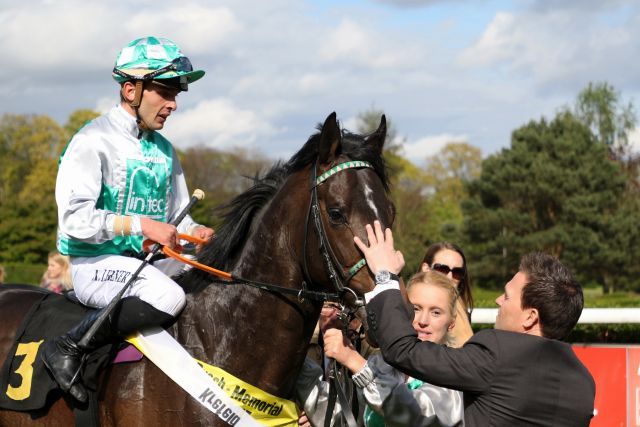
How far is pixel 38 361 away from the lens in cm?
362

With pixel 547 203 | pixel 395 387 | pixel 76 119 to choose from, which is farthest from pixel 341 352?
pixel 76 119

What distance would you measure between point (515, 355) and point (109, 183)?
1922mm

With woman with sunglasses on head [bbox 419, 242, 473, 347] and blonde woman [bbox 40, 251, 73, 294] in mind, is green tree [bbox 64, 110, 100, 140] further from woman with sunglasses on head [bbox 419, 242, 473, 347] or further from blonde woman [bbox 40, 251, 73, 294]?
woman with sunglasses on head [bbox 419, 242, 473, 347]

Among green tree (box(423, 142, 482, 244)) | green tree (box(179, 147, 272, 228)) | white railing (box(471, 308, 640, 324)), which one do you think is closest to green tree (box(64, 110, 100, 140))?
green tree (box(179, 147, 272, 228))

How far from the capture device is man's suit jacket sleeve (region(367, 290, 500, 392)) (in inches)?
113

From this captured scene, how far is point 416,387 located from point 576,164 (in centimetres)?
3971

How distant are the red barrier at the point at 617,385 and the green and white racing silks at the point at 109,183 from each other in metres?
3.50

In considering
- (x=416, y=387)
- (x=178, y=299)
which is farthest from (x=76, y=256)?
(x=416, y=387)

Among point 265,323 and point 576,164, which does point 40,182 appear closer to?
point 576,164

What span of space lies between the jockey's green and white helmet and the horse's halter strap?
2.69 feet

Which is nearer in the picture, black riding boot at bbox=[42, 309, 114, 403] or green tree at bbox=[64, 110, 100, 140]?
black riding boot at bbox=[42, 309, 114, 403]

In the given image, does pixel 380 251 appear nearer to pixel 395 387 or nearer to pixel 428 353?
pixel 428 353

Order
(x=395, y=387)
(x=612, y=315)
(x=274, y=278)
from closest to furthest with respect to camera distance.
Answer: (x=395, y=387)
(x=274, y=278)
(x=612, y=315)

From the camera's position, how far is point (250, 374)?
3451 millimetres
